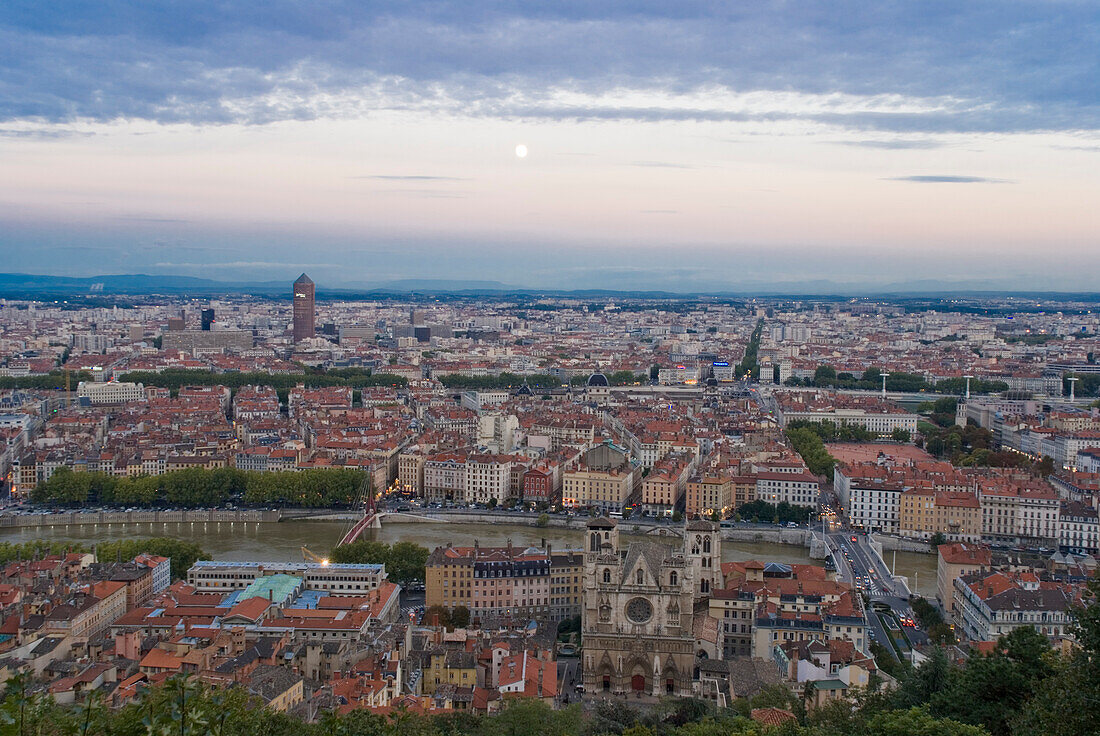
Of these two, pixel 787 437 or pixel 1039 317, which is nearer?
pixel 787 437

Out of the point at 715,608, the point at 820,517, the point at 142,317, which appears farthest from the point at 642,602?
the point at 142,317

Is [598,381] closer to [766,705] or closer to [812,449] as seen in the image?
[812,449]

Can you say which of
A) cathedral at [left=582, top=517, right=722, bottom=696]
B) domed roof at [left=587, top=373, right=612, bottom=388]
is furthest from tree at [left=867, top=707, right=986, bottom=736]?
domed roof at [left=587, top=373, right=612, bottom=388]

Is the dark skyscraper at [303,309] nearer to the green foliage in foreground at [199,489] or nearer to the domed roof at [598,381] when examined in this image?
the domed roof at [598,381]

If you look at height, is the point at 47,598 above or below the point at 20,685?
below

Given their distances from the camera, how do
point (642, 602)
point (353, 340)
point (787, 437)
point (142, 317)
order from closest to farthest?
point (642, 602) → point (787, 437) → point (353, 340) → point (142, 317)

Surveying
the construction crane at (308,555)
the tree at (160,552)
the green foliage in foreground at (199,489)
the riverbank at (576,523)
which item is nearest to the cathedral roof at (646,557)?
the construction crane at (308,555)

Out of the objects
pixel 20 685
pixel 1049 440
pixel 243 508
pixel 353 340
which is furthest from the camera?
pixel 353 340

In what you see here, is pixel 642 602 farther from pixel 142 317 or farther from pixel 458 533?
pixel 142 317
